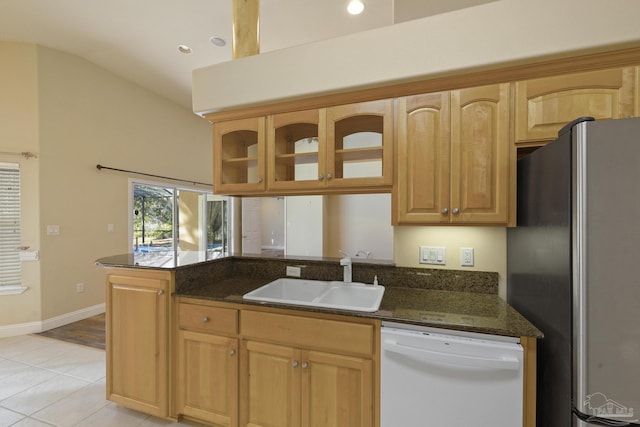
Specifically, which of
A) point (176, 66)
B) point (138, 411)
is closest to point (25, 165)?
point (176, 66)

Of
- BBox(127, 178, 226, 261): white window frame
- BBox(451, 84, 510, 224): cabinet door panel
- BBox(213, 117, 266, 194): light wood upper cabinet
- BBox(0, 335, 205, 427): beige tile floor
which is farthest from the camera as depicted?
BBox(127, 178, 226, 261): white window frame

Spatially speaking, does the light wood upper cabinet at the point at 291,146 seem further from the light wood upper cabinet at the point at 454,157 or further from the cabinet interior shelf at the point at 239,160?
the light wood upper cabinet at the point at 454,157

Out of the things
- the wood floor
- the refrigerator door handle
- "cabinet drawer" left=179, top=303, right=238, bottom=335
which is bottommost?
the wood floor

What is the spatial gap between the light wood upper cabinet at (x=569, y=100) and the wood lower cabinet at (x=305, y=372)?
1.36 m

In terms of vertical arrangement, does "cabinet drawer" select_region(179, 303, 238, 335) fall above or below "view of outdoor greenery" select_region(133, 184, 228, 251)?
below

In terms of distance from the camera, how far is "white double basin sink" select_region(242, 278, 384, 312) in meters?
1.83

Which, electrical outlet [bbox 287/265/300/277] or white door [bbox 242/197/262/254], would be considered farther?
white door [bbox 242/197/262/254]

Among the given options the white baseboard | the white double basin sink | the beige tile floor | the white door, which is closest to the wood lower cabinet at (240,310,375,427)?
the white double basin sink

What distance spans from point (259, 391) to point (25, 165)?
3835 mm

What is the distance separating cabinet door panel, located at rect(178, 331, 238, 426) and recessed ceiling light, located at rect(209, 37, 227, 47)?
3079 mm

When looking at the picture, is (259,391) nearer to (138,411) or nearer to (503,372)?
(138,411)

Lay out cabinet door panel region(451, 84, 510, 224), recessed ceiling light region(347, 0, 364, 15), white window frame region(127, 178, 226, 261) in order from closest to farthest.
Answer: cabinet door panel region(451, 84, 510, 224) < recessed ceiling light region(347, 0, 364, 15) < white window frame region(127, 178, 226, 261)

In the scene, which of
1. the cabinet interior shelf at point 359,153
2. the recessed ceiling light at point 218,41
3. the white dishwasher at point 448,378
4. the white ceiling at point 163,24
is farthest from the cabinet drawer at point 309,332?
the recessed ceiling light at point 218,41

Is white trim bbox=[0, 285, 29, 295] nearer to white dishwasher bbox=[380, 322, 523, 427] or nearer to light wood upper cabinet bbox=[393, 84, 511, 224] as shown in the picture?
white dishwasher bbox=[380, 322, 523, 427]
